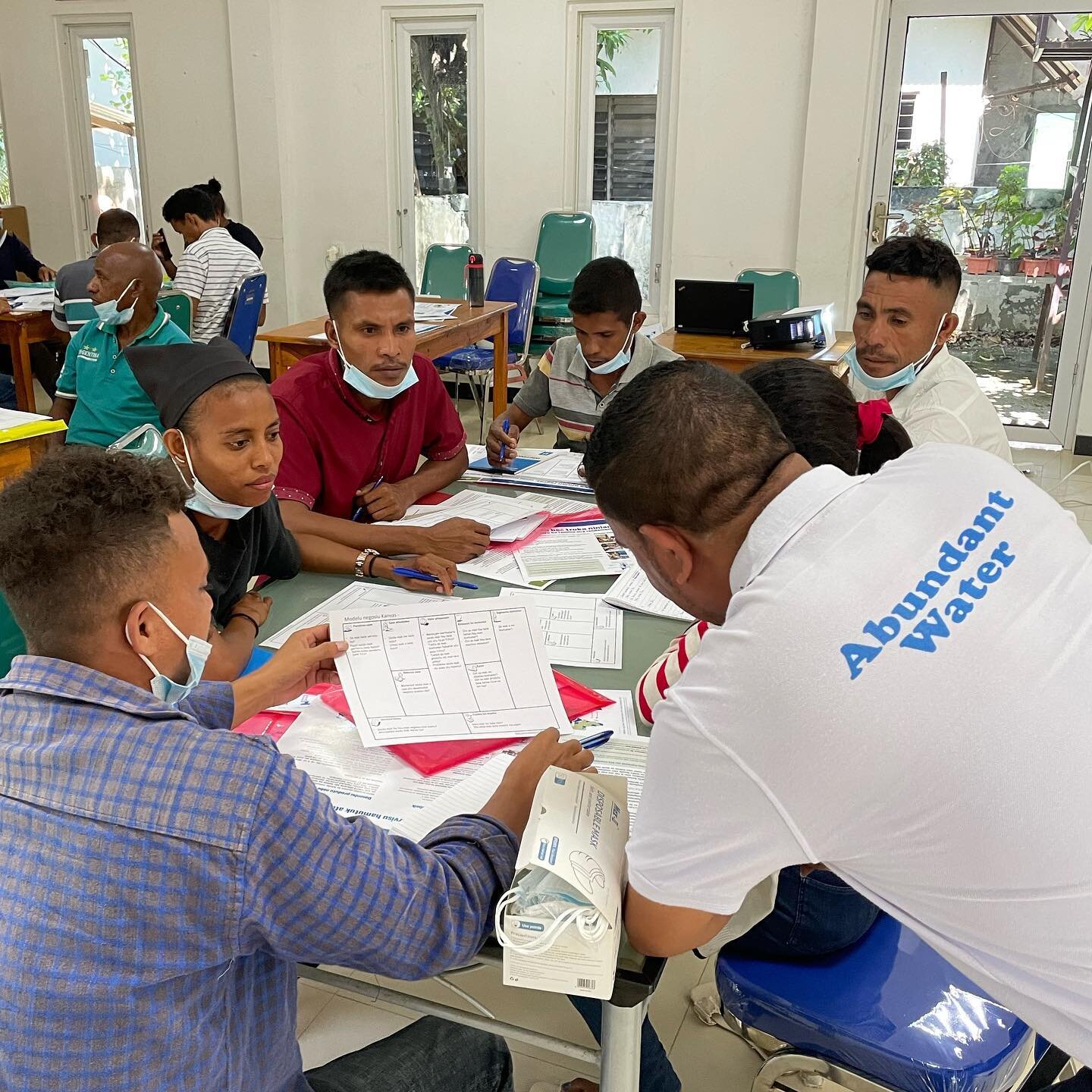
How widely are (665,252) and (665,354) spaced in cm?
355

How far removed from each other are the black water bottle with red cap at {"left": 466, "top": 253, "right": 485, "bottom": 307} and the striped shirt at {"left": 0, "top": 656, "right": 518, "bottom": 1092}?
4868 millimetres

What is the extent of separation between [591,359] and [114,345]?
1649 millimetres

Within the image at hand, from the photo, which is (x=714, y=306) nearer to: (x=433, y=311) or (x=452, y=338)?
(x=452, y=338)

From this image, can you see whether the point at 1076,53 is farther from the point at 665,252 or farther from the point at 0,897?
the point at 0,897

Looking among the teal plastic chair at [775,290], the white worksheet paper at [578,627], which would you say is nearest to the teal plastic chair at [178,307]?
the teal plastic chair at [775,290]

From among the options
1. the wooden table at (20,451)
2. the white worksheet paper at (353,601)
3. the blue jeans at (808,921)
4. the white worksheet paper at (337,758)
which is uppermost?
the white worksheet paper at (337,758)

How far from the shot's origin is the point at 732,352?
406 centimetres

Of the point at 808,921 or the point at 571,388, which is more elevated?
the point at 571,388

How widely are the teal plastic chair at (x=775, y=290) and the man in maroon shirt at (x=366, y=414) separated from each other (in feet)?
10.2

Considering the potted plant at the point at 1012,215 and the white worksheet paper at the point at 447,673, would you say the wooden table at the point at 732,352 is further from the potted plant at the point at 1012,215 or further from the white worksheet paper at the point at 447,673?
the white worksheet paper at the point at 447,673

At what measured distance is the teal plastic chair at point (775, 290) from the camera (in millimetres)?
5289

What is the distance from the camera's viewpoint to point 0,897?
0.77 meters

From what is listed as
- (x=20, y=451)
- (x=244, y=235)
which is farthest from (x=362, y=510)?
(x=244, y=235)

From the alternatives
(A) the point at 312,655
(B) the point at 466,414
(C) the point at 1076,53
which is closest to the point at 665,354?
(A) the point at 312,655
